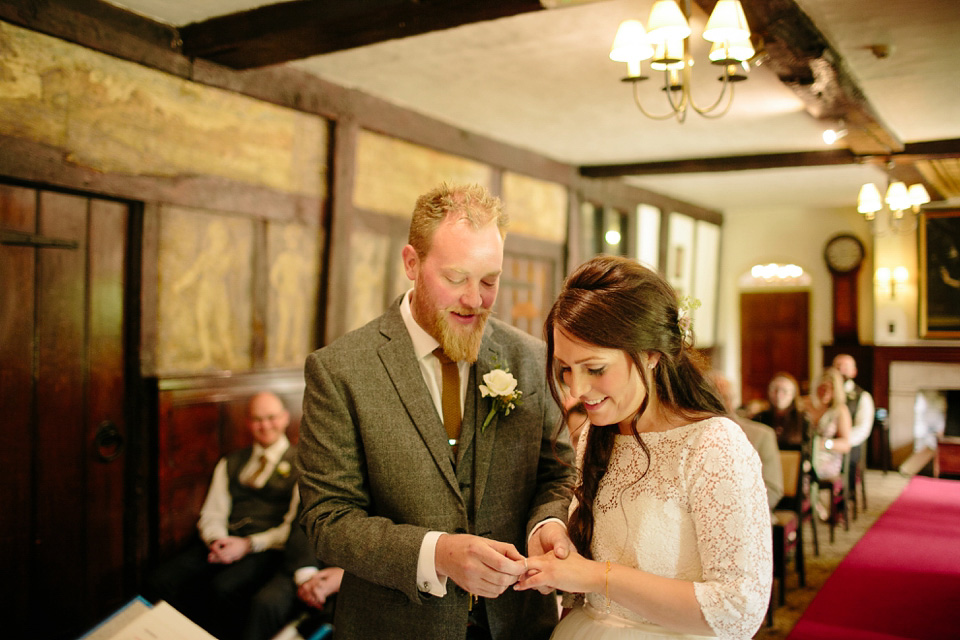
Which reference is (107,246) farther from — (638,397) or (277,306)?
(638,397)

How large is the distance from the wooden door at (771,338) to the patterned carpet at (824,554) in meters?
2.24

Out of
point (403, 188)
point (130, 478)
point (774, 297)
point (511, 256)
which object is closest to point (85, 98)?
point (130, 478)

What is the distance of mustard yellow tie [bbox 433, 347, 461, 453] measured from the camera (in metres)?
1.97

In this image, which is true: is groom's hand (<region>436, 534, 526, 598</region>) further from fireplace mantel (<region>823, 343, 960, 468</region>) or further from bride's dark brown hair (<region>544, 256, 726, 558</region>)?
fireplace mantel (<region>823, 343, 960, 468</region>)

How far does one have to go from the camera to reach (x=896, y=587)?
4680mm

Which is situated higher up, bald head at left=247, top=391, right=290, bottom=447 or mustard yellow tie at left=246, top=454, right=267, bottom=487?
bald head at left=247, top=391, right=290, bottom=447

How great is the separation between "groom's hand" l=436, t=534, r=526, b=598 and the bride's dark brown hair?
1.09ft

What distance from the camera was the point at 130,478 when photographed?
3994mm

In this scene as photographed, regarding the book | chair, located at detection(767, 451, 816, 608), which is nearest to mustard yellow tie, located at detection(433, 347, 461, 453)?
the book

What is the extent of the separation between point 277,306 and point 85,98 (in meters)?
1.61

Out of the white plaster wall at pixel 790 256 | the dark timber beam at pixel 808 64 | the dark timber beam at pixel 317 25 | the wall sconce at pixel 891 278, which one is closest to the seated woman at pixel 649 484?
the dark timber beam at pixel 317 25

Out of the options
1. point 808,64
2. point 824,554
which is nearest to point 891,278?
point 824,554

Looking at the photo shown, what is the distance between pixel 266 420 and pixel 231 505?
19.6 inches

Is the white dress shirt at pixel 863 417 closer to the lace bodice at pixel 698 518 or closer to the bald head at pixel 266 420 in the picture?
the bald head at pixel 266 420
